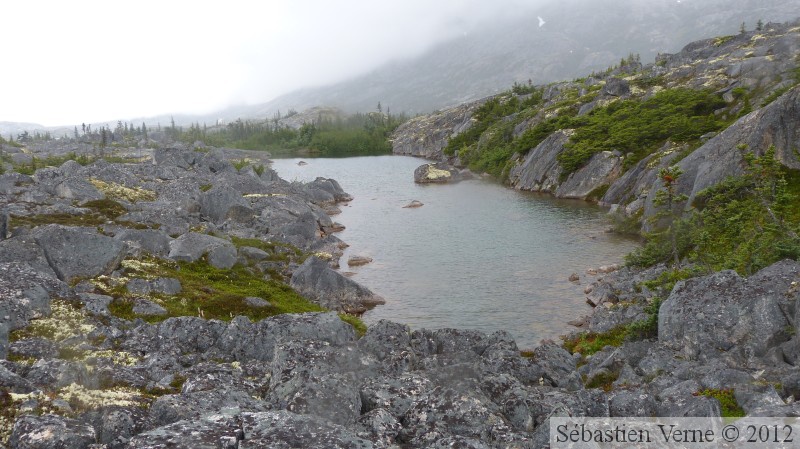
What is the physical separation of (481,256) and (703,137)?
47030 millimetres

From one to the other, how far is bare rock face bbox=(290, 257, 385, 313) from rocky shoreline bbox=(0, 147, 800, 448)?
0.13 meters

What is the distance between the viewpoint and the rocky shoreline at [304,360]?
47.3 ft

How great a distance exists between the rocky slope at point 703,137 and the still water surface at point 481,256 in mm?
6382

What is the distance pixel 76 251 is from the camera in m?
35.6

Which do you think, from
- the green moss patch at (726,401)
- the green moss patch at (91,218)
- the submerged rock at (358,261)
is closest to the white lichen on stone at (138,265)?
the green moss patch at (91,218)

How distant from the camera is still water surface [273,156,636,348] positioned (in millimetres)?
43250

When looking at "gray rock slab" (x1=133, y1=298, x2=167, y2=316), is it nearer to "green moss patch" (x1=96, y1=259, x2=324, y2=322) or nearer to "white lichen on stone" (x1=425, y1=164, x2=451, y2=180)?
"green moss patch" (x1=96, y1=259, x2=324, y2=322)

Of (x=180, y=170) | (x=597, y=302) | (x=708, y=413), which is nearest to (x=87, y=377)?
(x=708, y=413)

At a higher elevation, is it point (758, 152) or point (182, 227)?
point (758, 152)

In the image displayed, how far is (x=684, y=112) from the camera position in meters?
95.2

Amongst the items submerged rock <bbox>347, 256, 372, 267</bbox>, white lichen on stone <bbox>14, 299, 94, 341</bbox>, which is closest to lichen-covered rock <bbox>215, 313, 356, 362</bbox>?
white lichen on stone <bbox>14, 299, 94, 341</bbox>

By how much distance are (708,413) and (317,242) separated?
53253 mm

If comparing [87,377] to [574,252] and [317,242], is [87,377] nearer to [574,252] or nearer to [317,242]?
[317,242]

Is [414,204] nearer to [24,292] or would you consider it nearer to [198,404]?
[24,292]
